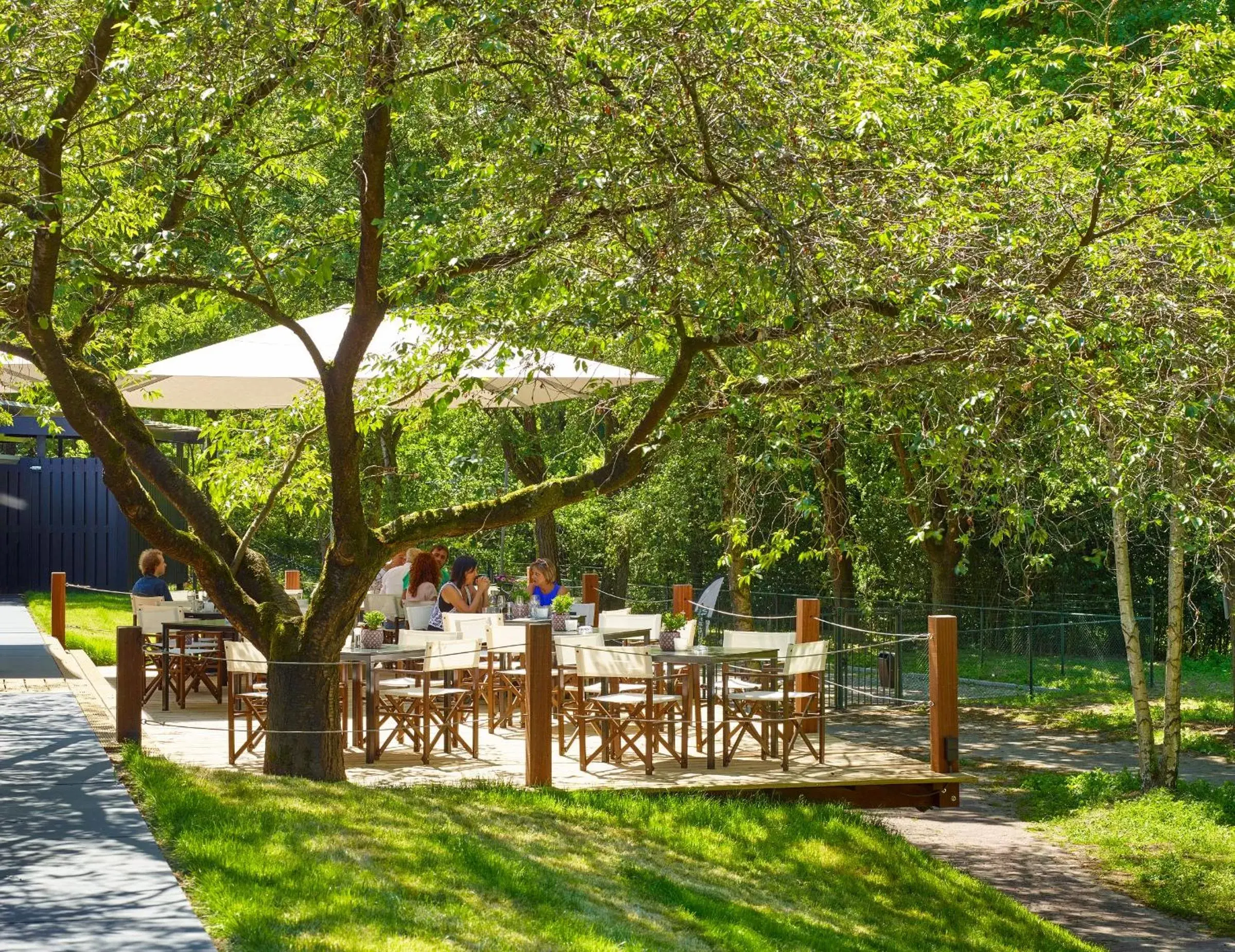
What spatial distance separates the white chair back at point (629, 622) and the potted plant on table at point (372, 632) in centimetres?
274

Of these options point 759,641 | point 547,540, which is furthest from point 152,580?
point 547,540

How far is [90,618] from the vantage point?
2145cm

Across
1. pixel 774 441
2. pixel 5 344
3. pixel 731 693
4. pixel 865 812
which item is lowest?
pixel 865 812

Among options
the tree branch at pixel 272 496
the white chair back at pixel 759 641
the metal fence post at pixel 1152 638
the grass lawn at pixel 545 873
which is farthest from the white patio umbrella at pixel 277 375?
the metal fence post at pixel 1152 638

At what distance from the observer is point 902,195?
857cm

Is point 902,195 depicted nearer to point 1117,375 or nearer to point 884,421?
point 1117,375

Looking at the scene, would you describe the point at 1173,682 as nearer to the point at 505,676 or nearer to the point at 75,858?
the point at 505,676

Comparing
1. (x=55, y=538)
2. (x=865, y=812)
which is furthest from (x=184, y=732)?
(x=55, y=538)

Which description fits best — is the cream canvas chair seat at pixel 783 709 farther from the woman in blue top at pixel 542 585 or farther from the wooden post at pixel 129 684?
the wooden post at pixel 129 684

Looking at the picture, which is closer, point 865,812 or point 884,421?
point 884,421

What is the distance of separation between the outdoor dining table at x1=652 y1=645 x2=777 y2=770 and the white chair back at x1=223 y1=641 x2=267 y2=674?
2.93 metres

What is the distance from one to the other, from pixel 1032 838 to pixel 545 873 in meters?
5.56

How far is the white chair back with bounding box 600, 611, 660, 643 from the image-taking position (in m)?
14.0

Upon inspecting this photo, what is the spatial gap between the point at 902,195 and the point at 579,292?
6.54 feet
